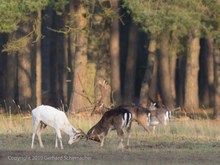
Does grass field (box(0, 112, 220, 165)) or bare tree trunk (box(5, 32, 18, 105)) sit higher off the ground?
grass field (box(0, 112, 220, 165))

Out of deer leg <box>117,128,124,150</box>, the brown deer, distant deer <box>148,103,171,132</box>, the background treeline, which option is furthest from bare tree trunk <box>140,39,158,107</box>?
deer leg <box>117,128,124,150</box>

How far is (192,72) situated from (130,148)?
64.5 ft

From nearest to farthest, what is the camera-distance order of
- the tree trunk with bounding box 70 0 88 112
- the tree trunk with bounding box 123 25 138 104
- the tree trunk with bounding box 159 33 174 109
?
the tree trunk with bounding box 70 0 88 112 < the tree trunk with bounding box 159 33 174 109 < the tree trunk with bounding box 123 25 138 104

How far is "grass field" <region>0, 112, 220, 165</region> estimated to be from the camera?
63.0 ft

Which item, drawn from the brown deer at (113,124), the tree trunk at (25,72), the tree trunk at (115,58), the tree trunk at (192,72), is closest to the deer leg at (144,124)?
the brown deer at (113,124)

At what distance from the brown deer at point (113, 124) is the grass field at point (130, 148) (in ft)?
0.95

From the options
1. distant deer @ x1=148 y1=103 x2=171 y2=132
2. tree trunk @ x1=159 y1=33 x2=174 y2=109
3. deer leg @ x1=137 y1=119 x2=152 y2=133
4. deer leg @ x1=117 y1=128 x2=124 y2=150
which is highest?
deer leg @ x1=117 y1=128 x2=124 y2=150

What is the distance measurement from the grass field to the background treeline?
4783mm

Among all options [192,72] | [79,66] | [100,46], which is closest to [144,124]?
[79,66]

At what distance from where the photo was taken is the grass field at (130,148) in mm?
19203

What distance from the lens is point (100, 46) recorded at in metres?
38.2

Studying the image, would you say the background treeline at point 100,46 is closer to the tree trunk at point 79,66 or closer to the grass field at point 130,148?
the tree trunk at point 79,66

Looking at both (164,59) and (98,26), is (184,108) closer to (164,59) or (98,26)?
(164,59)

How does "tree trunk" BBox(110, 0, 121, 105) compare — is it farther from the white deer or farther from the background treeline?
the white deer
